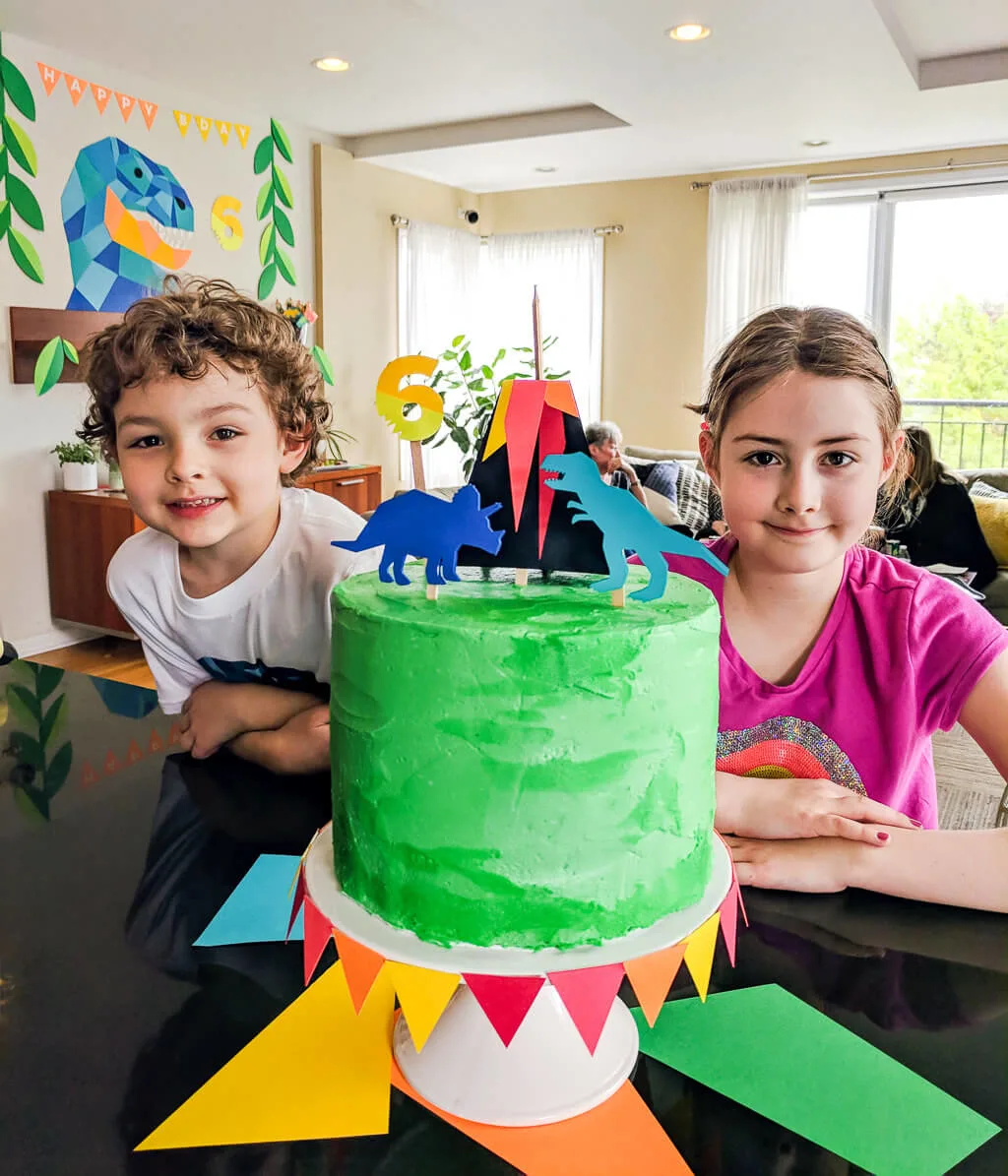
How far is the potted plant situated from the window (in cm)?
438

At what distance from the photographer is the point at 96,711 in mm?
1361

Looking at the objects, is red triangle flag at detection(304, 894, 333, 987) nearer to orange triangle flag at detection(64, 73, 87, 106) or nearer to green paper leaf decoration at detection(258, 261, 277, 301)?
orange triangle flag at detection(64, 73, 87, 106)

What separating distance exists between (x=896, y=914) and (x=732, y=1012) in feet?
0.72

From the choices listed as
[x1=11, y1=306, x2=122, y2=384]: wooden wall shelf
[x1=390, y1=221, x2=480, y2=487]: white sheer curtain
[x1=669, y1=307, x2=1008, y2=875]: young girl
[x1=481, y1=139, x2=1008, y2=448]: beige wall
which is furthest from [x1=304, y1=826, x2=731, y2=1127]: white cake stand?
[x1=481, y1=139, x2=1008, y2=448]: beige wall

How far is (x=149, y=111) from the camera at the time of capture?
177 inches

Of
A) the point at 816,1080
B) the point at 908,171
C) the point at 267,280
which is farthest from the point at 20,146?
the point at 908,171

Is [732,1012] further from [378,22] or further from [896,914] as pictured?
[378,22]

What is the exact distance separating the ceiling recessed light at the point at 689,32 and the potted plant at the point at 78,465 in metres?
2.95

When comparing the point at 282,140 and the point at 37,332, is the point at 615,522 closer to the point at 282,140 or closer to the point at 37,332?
the point at 37,332

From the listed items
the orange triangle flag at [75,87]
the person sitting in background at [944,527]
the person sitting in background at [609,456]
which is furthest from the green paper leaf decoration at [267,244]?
the person sitting in background at [944,527]

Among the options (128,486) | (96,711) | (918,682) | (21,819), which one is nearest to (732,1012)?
(918,682)

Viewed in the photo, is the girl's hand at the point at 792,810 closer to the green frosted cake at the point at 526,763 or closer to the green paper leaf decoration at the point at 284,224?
Result: the green frosted cake at the point at 526,763

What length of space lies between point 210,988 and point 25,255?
4126 millimetres

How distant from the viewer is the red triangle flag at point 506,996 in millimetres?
558
